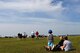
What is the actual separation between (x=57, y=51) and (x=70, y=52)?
2130mm

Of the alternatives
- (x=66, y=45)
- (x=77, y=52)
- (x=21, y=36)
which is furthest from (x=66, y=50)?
(x=21, y=36)

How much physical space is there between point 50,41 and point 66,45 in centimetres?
264

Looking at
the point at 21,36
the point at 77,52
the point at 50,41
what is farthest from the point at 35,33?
the point at 77,52

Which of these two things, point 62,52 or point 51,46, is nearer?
point 62,52

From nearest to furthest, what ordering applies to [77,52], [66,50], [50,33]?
[77,52] < [66,50] < [50,33]

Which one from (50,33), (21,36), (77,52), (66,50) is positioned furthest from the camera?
(21,36)

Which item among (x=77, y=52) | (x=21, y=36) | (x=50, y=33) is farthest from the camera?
(x=21, y=36)

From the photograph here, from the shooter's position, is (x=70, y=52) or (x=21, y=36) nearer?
(x=70, y=52)

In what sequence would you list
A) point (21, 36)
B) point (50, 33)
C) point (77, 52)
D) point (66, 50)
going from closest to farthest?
1. point (77, 52)
2. point (66, 50)
3. point (50, 33)
4. point (21, 36)

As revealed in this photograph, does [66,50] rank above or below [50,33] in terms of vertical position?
below

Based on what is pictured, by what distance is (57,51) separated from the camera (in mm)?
27344

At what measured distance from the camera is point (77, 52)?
25125mm

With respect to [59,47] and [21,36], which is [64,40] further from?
[21,36]

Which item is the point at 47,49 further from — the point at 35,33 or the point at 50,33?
the point at 35,33
